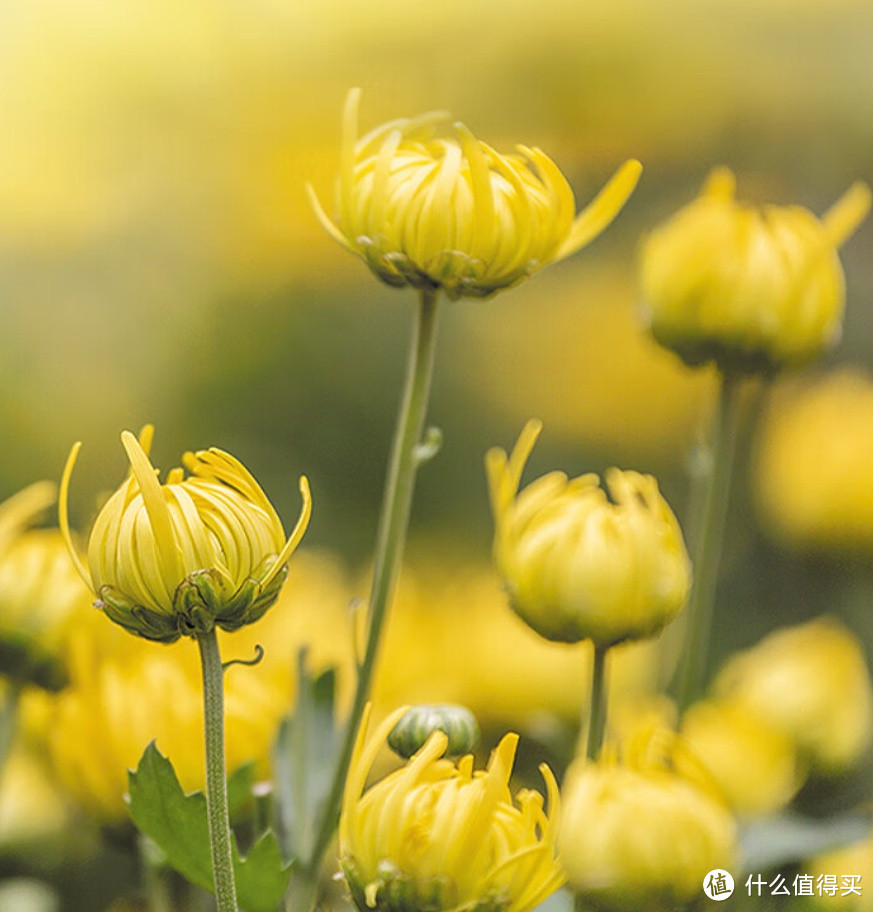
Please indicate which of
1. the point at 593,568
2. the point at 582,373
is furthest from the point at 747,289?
the point at 582,373

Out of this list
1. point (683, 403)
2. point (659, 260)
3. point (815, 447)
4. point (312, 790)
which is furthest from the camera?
point (683, 403)

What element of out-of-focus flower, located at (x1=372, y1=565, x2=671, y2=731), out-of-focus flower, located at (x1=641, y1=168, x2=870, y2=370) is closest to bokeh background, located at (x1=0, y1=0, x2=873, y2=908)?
out-of-focus flower, located at (x1=372, y1=565, x2=671, y2=731)

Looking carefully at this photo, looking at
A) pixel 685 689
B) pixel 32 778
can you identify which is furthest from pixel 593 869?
pixel 32 778

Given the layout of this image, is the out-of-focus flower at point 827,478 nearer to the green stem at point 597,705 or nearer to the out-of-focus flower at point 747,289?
the out-of-focus flower at point 747,289

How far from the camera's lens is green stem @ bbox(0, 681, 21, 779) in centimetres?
56

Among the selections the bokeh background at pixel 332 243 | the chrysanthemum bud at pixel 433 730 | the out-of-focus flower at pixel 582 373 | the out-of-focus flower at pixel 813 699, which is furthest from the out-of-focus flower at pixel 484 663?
the out-of-focus flower at pixel 582 373

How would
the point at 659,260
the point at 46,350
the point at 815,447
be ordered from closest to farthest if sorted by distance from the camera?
the point at 659,260, the point at 815,447, the point at 46,350

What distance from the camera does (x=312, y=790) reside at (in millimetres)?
532

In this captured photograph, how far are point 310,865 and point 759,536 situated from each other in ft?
3.43

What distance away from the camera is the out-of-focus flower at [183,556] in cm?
40

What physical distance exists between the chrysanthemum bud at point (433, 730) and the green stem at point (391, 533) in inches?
0.9

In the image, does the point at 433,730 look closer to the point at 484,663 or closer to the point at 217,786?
the point at 217,786

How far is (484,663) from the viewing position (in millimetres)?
828

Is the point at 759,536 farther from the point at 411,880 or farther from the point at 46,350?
the point at 411,880
